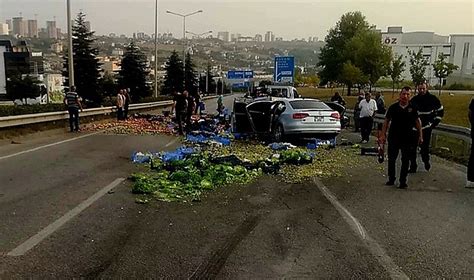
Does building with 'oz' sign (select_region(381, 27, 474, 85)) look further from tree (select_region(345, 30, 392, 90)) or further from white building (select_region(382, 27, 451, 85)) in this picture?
tree (select_region(345, 30, 392, 90))

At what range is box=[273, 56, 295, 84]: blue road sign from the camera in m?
42.8

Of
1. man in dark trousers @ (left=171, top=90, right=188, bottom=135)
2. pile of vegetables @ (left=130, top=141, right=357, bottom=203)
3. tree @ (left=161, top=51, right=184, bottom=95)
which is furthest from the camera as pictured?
tree @ (left=161, top=51, right=184, bottom=95)

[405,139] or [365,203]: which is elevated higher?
[405,139]

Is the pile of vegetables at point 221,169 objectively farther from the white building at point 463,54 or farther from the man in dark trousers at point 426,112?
the white building at point 463,54

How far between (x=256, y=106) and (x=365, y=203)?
9.48 m

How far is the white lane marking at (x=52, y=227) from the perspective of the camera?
5.54 meters

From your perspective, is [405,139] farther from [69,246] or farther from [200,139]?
[200,139]

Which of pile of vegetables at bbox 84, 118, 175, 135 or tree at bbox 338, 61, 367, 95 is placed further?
tree at bbox 338, 61, 367, 95

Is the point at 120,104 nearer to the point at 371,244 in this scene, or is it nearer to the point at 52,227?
the point at 52,227

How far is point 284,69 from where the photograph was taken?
4316cm

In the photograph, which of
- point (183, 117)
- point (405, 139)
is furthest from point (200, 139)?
point (405, 139)

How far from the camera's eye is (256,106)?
1730 centimetres

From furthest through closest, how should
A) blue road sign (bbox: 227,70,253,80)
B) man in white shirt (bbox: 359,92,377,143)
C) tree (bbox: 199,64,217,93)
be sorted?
tree (bbox: 199,64,217,93)
blue road sign (bbox: 227,70,253,80)
man in white shirt (bbox: 359,92,377,143)

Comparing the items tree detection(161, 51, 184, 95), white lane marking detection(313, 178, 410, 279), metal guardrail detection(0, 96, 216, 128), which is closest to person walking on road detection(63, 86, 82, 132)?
metal guardrail detection(0, 96, 216, 128)
